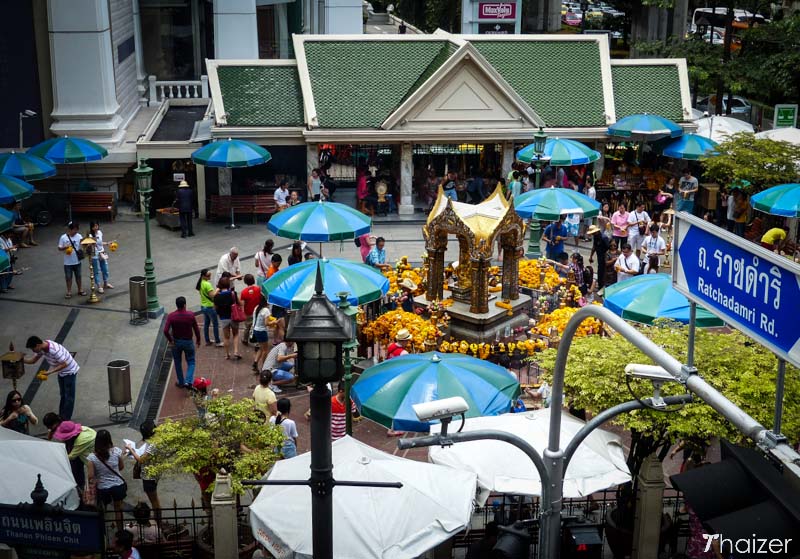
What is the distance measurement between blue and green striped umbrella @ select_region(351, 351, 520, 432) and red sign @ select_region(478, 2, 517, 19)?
40.7m

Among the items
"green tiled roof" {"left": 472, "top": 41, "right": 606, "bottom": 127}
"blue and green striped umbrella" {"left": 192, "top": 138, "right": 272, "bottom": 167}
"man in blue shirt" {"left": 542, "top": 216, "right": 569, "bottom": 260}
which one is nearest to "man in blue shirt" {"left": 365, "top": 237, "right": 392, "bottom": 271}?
"man in blue shirt" {"left": 542, "top": 216, "right": 569, "bottom": 260}

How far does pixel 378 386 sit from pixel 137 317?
9188 millimetres

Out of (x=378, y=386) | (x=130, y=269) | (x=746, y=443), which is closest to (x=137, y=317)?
(x=130, y=269)

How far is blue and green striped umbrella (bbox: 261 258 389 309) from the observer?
59.5ft

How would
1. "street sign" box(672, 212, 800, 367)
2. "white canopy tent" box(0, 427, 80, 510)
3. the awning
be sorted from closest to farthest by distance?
"street sign" box(672, 212, 800, 367) < the awning < "white canopy tent" box(0, 427, 80, 510)

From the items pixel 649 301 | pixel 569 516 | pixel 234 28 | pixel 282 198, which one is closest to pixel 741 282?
pixel 569 516

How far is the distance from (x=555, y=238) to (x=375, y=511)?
14.6 metres

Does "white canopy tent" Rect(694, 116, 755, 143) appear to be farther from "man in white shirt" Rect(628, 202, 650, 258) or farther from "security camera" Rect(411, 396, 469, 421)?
"security camera" Rect(411, 396, 469, 421)

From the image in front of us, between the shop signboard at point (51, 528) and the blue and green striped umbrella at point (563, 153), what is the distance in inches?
767

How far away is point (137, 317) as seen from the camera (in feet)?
73.8

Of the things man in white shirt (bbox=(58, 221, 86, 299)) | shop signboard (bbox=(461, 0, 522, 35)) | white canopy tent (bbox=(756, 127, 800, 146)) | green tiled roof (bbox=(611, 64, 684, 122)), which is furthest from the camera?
shop signboard (bbox=(461, 0, 522, 35))

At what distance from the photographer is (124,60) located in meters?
36.1

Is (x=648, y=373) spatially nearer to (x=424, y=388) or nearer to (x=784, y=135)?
(x=424, y=388)

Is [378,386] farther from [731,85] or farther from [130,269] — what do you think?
[731,85]
